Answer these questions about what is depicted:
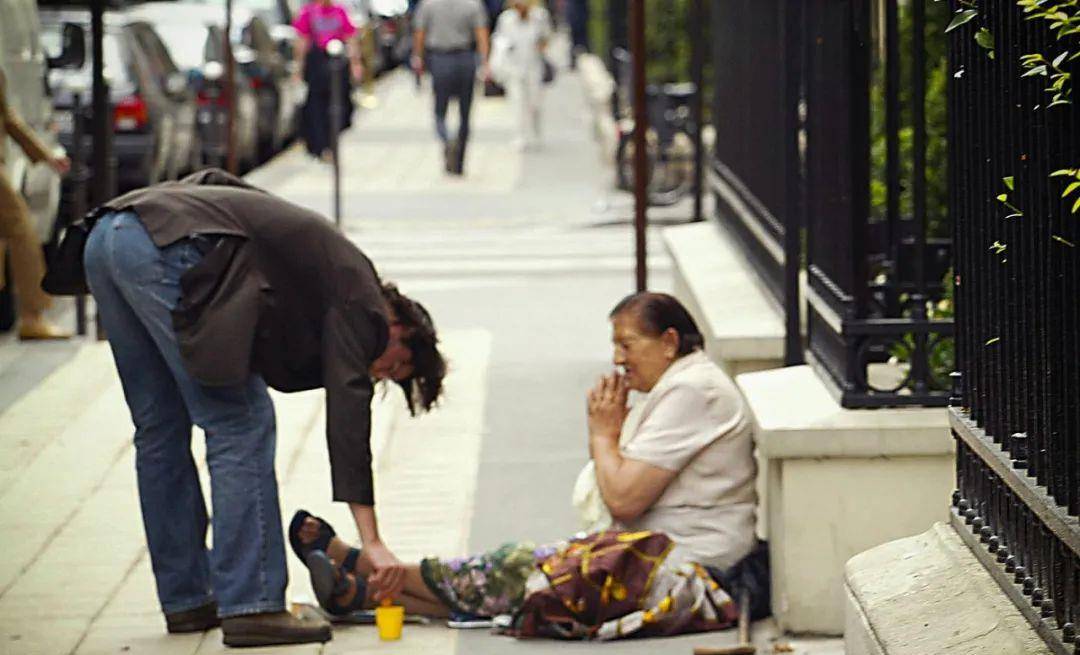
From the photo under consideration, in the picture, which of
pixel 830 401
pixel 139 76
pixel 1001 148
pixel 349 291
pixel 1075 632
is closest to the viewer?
pixel 1075 632

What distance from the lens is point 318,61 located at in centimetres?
2347

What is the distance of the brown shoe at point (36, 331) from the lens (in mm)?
11508

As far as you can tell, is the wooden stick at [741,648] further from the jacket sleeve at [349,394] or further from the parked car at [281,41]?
the parked car at [281,41]

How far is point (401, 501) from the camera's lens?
7961 mm

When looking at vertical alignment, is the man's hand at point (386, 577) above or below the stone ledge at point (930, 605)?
below

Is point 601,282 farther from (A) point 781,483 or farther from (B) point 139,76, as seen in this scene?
(A) point 781,483

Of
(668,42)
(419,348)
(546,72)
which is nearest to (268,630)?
(419,348)

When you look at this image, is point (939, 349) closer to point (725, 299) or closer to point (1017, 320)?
point (725, 299)

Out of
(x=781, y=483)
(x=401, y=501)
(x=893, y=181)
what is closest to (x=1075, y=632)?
(x=781, y=483)

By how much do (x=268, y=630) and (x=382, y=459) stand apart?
260 cm

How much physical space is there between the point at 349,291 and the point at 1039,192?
2.26m

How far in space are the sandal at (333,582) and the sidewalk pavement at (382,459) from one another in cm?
8

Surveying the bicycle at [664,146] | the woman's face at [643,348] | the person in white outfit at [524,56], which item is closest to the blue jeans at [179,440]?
the woman's face at [643,348]

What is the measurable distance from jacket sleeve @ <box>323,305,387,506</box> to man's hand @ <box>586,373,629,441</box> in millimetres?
788
